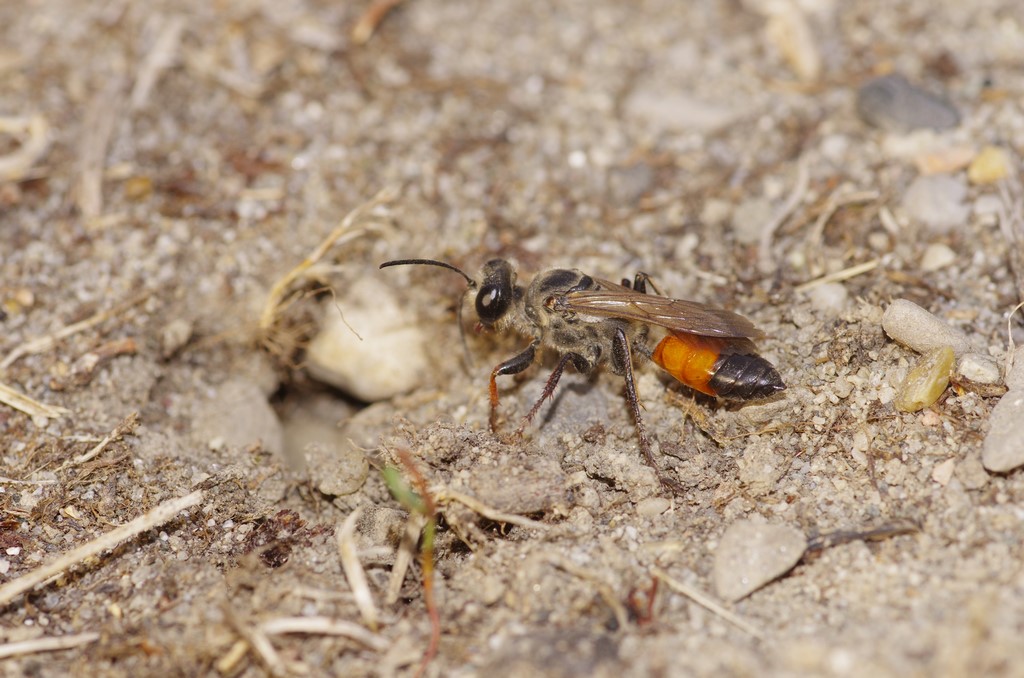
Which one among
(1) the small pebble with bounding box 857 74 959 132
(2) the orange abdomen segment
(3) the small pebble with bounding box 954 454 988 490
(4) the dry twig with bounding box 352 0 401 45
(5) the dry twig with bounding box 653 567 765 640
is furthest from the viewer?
(4) the dry twig with bounding box 352 0 401 45

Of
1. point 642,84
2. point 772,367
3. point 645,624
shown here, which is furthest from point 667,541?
point 642,84

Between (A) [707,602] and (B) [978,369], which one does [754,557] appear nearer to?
(A) [707,602]

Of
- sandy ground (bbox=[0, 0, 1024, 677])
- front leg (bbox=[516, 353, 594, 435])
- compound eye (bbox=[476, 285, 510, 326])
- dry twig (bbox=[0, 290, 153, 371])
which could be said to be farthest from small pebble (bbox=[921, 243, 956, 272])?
dry twig (bbox=[0, 290, 153, 371])

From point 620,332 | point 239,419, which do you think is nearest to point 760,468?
point 620,332

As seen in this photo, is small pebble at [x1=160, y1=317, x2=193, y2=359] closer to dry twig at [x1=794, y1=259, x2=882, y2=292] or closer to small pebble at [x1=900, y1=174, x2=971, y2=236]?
dry twig at [x1=794, y1=259, x2=882, y2=292]

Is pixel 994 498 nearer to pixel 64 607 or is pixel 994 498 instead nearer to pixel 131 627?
pixel 131 627

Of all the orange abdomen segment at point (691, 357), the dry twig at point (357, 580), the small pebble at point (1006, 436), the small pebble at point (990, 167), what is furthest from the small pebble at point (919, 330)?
the dry twig at point (357, 580)

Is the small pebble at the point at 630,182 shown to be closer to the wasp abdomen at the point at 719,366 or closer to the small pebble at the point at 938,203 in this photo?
the wasp abdomen at the point at 719,366
